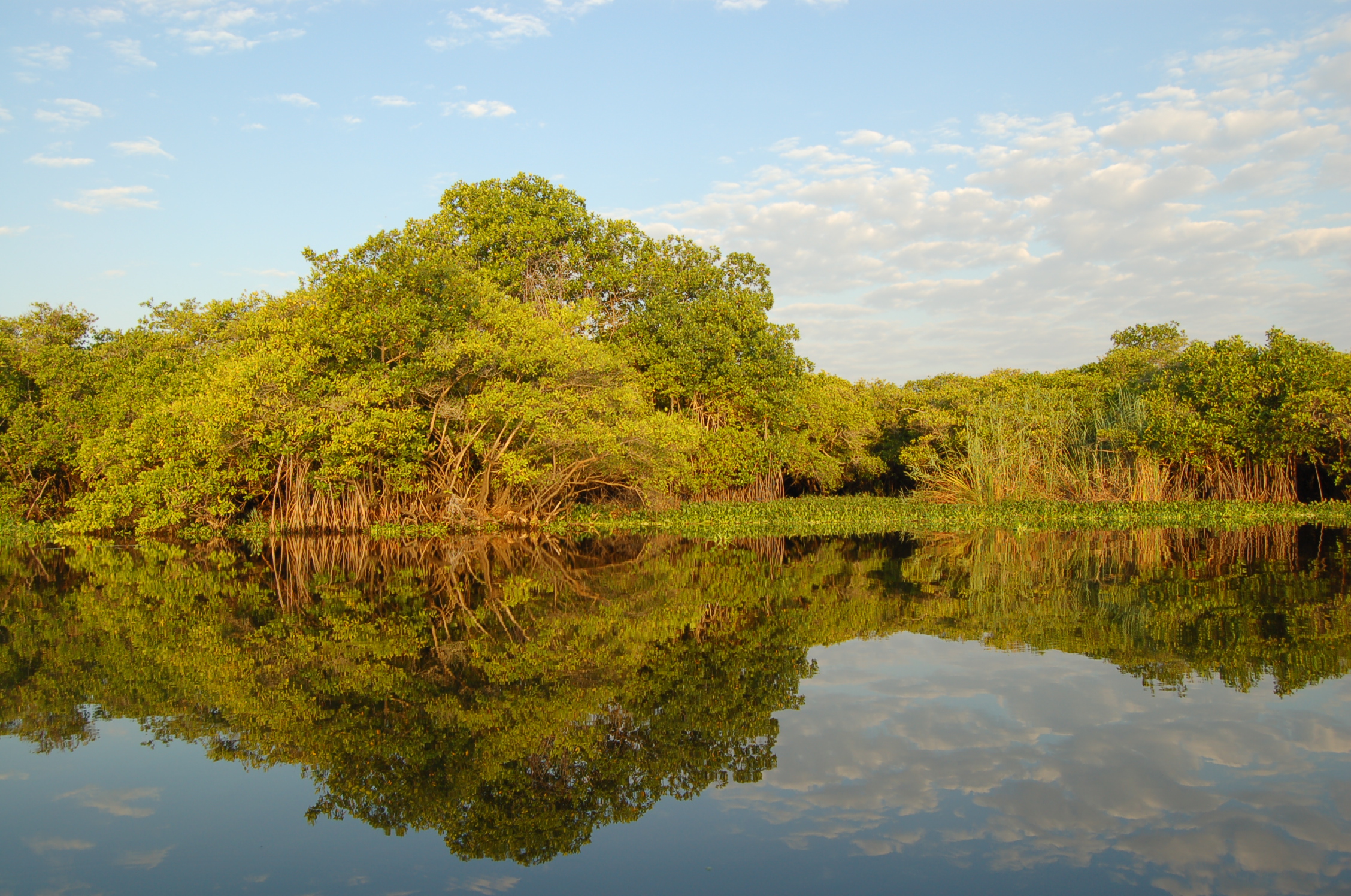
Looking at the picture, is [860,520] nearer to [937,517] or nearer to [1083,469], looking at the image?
[937,517]

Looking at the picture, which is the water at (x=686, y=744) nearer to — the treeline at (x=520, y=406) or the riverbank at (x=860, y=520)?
the treeline at (x=520, y=406)

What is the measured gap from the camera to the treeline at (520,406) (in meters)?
18.6

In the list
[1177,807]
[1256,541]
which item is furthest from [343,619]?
[1256,541]

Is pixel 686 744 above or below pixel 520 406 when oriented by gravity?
below

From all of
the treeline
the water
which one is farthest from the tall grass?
the water

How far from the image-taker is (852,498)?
27.2m

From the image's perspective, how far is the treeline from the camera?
18.6 metres

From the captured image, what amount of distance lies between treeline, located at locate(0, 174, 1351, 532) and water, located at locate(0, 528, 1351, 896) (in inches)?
→ 349

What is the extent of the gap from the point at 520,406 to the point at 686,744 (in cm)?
1406

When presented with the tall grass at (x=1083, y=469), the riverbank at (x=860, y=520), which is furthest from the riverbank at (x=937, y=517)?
the tall grass at (x=1083, y=469)

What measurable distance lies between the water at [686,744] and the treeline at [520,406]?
8.86 metres

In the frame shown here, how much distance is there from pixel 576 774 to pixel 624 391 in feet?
52.3

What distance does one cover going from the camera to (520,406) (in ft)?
61.1

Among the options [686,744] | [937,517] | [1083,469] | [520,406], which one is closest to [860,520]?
[937,517]
